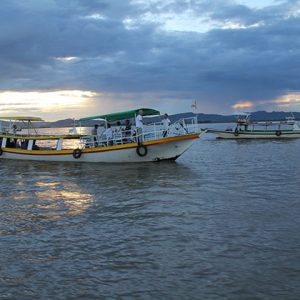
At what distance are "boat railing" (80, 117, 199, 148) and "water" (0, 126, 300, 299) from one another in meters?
7.25

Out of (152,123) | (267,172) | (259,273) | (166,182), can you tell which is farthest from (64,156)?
(259,273)

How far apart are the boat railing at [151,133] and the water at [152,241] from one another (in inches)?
285

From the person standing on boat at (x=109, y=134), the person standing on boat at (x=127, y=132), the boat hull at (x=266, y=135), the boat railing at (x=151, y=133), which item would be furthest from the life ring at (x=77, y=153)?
the boat hull at (x=266, y=135)

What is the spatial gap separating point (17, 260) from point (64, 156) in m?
18.9

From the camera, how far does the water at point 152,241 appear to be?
5.99 m

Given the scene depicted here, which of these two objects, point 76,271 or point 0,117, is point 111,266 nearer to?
point 76,271

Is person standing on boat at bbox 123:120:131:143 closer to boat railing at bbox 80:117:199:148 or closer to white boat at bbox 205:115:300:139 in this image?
boat railing at bbox 80:117:199:148

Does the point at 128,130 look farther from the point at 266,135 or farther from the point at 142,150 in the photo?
the point at 266,135

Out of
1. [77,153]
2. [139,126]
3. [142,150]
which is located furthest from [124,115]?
[77,153]

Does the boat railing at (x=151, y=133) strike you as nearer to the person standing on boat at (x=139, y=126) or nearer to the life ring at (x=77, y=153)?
the person standing on boat at (x=139, y=126)

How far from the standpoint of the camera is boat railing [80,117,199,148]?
23000 millimetres

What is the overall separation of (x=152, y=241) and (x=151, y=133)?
15.2 m

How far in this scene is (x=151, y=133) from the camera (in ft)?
75.7

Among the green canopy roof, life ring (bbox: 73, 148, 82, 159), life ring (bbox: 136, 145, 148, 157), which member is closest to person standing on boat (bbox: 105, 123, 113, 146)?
→ the green canopy roof
